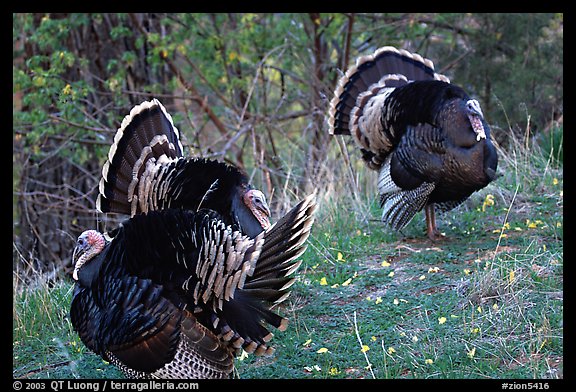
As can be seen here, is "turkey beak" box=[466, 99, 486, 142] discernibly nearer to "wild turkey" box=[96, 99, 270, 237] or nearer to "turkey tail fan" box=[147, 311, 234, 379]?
"wild turkey" box=[96, 99, 270, 237]

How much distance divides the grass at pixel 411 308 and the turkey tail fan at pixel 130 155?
101 centimetres

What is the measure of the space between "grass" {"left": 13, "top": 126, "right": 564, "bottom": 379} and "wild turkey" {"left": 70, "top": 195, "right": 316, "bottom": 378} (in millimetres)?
601

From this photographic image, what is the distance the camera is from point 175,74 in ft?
32.1

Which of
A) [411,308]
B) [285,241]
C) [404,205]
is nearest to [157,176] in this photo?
[285,241]

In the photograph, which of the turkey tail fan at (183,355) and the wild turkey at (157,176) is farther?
the wild turkey at (157,176)

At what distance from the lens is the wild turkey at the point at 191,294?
12.7 ft

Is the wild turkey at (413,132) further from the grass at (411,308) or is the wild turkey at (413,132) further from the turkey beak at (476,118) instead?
the grass at (411,308)

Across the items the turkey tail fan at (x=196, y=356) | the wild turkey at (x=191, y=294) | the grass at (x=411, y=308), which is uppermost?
the wild turkey at (x=191, y=294)

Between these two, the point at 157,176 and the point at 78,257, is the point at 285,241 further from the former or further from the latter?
the point at 157,176

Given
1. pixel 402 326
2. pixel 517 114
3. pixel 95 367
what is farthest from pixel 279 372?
pixel 517 114

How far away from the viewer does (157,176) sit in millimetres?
5090

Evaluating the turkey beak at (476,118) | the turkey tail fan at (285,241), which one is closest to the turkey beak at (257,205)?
the turkey tail fan at (285,241)

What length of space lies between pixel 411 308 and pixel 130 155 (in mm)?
2233

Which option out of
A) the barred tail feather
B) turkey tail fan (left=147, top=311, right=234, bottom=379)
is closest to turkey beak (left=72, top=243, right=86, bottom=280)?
turkey tail fan (left=147, top=311, right=234, bottom=379)
